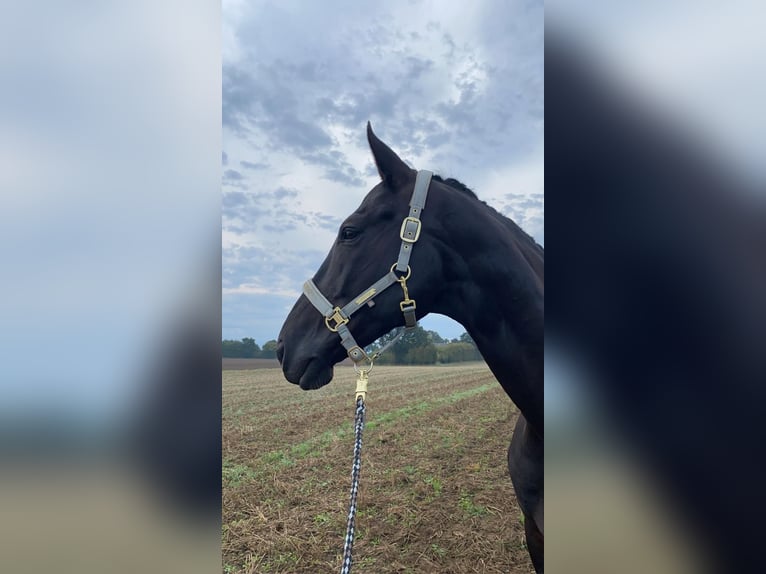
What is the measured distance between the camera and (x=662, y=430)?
82cm

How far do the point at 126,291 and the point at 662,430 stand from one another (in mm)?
1256

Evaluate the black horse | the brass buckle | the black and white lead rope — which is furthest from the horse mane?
the black and white lead rope

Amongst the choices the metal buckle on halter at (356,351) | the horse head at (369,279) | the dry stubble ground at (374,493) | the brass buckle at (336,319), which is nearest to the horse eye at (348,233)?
the horse head at (369,279)

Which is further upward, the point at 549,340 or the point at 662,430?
the point at 549,340

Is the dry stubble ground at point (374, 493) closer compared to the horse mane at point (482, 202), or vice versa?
the horse mane at point (482, 202)

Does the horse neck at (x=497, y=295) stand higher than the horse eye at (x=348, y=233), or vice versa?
the horse eye at (x=348, y=233)

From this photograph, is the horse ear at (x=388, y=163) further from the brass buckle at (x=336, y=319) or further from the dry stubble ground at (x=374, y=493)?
the dry stubble ground at (x=374, y=493)

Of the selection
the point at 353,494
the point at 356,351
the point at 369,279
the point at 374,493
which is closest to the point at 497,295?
the point at 369,279

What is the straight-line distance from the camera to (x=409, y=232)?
200cm

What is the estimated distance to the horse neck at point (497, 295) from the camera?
186 centimetres

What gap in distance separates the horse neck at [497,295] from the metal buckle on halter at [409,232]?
0.40 feet

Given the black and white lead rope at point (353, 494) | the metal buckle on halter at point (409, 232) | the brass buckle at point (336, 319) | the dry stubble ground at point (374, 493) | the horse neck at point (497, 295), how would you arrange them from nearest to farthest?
the black and white lead rope at point (353, 494) < the horse neck at point (497, 295) < the metal buckle on halter at point (409, 232) < the brass buckle at point (336, 319) < the dry stubble ground at point (374, 493)

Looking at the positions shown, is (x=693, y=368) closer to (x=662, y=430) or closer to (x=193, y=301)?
(x=662, y=430)

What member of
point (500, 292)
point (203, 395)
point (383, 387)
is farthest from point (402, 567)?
point (383, 387)
